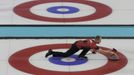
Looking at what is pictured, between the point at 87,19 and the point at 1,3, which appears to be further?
the point at 1,3

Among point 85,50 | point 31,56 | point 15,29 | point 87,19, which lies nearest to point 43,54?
point 31,56

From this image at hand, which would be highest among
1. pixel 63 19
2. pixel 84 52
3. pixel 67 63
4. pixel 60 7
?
pixel 84 52

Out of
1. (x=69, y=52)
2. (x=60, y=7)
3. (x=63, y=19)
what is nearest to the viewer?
(x=69, y=52)

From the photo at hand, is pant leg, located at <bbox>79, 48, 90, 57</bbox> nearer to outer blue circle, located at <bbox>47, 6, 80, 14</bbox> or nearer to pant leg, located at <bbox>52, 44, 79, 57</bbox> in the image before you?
pant leg, located at <bbox>52, 44, 79, 57</bbox>

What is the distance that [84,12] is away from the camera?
9211 mm

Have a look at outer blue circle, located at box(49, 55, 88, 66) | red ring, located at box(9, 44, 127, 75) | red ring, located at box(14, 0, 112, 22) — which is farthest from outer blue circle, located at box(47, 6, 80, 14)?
outer blue circle, located at box(49, 55, 88, 66)

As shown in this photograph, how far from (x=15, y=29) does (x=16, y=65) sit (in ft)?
5.59

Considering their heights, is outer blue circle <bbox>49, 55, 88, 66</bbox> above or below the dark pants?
below

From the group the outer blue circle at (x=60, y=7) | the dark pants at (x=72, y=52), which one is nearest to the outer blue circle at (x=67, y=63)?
the dark pants at (x=72, y=52)

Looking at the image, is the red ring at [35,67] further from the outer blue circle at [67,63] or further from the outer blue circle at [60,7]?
the outer blue circle at [60,7]

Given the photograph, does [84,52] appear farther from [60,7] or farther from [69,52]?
[60,7]

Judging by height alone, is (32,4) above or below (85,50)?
below

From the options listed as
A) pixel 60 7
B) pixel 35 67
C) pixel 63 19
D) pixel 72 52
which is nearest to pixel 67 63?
pixel 72 52

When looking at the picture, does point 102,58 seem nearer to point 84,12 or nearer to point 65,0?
point 84,12
